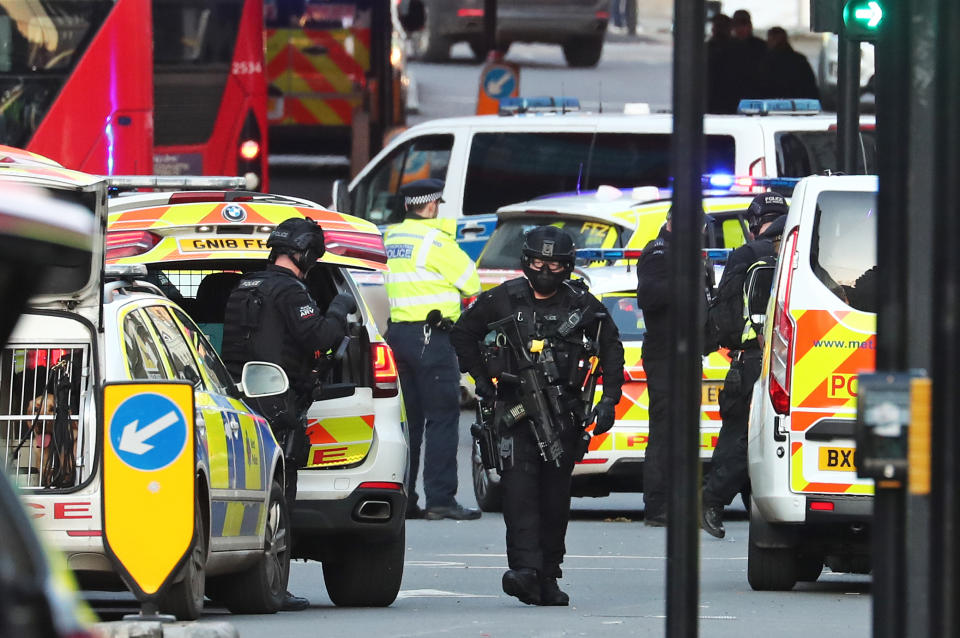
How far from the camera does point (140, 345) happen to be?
27.2 ft

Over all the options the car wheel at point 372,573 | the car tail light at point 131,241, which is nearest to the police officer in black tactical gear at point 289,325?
the car wheel at point 372,573

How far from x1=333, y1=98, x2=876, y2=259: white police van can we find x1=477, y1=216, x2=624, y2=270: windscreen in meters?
1.88

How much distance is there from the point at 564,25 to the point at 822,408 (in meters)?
28.1

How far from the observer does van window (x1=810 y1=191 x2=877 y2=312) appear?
10102 mm

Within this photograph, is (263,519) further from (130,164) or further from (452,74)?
(452,74)

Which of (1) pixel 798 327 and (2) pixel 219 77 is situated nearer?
(1) pixel 798 327

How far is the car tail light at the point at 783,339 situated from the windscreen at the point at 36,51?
8.09 meters

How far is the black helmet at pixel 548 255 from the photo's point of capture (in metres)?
10.3

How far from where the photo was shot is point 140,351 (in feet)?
27.1

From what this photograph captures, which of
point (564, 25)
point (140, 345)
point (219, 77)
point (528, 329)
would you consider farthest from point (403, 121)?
point (140, 345)

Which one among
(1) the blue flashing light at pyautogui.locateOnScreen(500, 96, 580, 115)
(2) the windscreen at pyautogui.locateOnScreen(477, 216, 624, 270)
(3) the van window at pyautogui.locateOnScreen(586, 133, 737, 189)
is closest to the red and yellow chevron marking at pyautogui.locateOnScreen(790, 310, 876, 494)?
(2) the windscreen at pyautogui.locateOnScreen(477, 216, 624, 270)

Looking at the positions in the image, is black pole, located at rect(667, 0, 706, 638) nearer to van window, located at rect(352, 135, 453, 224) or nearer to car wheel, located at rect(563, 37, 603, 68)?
van window, located at rect(352, 135, 453, 224)

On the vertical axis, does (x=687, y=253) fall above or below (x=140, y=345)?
above

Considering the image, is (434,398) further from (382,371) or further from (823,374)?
(823,374)
